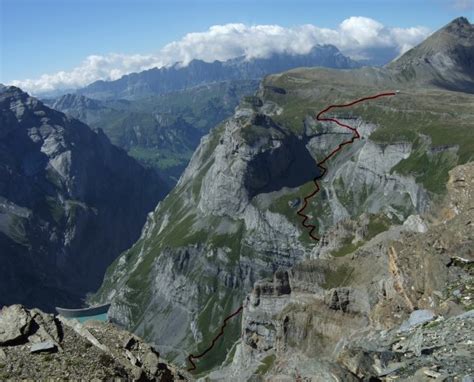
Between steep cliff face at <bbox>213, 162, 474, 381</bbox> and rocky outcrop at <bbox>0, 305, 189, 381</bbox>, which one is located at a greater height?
rocky outcrop at <bbox>0, 305, 189, 381</bbox>

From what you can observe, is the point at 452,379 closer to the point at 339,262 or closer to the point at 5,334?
the point at 5,334

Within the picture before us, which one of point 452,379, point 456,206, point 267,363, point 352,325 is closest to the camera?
point 452,379

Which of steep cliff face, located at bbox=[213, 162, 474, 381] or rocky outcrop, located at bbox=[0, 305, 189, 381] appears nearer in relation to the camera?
rocky outcrop, located at bbox=[0, 305, 189, 381]

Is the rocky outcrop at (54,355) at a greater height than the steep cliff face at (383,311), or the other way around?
the rocky outcrop at (54,355)

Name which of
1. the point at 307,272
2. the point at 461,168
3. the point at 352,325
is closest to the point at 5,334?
the point at 461,168

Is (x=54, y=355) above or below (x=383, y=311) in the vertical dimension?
above
